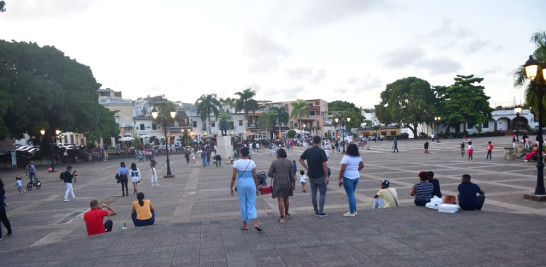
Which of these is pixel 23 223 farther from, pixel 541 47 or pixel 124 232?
pixel 541 47

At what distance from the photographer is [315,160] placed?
22.1ft

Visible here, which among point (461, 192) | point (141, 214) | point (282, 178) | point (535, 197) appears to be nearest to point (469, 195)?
point (461, 192)

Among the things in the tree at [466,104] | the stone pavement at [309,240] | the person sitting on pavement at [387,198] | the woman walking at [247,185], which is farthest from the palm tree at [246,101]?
the woman walking at [247,185]

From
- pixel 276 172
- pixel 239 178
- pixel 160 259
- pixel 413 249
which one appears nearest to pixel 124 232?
pixel 160 259

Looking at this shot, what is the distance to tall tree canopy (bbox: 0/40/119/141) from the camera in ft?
96.5

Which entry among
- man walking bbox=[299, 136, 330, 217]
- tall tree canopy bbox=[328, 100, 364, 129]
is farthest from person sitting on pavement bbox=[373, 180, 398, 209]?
tall tree canopy bbox=[328, 100, 364, 129]

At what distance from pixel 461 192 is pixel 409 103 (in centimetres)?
5048

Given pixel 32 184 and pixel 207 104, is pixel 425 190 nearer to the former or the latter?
pixel 32 184

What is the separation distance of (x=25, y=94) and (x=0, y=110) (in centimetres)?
556

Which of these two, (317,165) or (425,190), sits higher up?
(317,165)

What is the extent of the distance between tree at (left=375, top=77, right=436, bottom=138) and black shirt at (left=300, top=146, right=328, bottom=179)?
51.6 meters

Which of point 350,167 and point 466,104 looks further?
point 466,104

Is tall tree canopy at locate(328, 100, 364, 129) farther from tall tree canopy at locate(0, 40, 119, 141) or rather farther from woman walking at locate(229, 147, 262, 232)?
woman walking at locate(229, 147, 262, 232)

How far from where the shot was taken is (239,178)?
6.11 m
